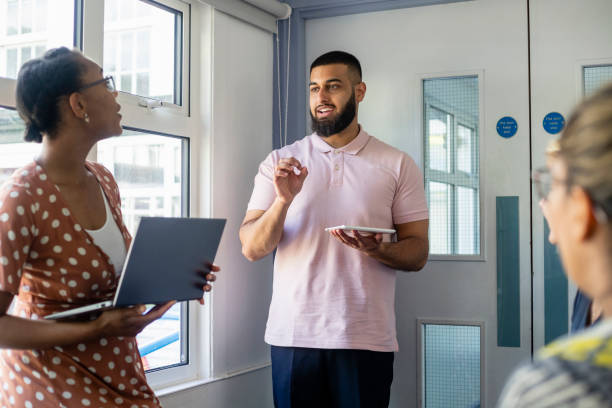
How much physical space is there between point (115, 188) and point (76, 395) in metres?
0.52

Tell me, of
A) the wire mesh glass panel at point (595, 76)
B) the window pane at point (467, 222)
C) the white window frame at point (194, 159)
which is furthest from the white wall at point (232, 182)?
the wire mesh glass panel at point (595, 76)

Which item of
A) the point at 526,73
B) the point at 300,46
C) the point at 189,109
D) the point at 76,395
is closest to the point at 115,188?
the point at 76,395

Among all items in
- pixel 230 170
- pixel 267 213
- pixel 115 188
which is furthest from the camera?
pixel 230 170

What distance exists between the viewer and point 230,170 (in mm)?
2643

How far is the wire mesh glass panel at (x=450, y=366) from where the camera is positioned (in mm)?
2652

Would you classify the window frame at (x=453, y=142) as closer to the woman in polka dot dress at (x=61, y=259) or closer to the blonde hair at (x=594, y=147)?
the woman in polka dot dress at (x=61, y=259)

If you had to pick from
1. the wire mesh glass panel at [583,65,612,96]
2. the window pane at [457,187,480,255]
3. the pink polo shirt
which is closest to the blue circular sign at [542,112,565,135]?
the wire mesh glass panel at [583,65,612,96]

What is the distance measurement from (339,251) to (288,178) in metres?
0.29

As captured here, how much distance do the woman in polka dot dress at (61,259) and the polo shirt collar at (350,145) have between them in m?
0.88

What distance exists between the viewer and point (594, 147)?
0.58m

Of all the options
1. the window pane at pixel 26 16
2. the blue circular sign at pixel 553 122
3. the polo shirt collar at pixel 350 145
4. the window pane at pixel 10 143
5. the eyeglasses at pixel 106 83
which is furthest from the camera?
the blue circular sign at pixel 553 122

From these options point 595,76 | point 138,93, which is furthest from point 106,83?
point 595,76

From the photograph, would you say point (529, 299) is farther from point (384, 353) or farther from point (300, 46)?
point (300, 46)

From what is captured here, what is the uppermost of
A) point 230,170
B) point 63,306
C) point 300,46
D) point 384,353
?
point 300,46
